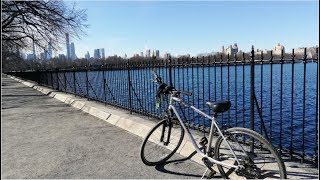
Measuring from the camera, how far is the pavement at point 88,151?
5.22 metres

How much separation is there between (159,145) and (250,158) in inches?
88.8

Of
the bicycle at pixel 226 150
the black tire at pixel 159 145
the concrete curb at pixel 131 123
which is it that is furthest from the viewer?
the concrete curb at pixel 131 123

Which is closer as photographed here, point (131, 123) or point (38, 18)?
point (131, 123)

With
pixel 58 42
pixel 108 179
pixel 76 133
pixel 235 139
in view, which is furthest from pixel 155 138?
pixel 58 42

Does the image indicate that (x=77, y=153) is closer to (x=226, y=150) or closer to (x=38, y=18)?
(x=226, y=150)

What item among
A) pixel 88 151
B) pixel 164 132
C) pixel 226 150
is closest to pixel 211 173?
pixel 226 150

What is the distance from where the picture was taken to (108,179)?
16.5 ft

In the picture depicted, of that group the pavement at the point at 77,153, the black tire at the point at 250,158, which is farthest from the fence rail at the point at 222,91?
the pavement at the point at 77,153

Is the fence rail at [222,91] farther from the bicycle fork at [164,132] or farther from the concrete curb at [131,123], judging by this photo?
the bicycle fork at [164,132]

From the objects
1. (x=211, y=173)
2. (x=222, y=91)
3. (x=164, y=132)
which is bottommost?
(x=211, y=173)

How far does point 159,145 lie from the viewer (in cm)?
613

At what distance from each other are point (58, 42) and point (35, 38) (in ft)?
6.66

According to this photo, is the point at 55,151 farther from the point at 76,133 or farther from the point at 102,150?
the point at 76,133

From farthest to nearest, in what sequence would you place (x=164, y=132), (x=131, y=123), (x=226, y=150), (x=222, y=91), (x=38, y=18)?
(x=38, y=18) → (x=131, y=123) → (x=222, y=91) → (x=164, y=132) → (x=226, y=150)
